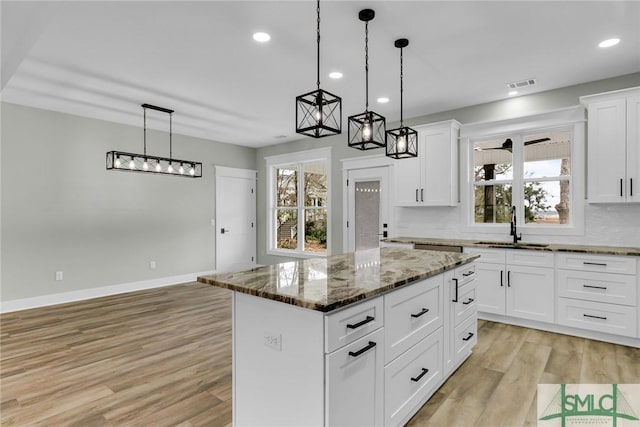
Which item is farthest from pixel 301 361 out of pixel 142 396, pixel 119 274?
pixel 119 274

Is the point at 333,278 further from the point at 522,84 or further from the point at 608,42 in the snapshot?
the point at 522,84

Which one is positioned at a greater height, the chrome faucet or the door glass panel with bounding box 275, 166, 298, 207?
the door glass panel with bounding box 275, 166, 298, 207

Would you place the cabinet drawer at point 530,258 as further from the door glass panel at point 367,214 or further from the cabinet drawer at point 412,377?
the door glass panel at point 367,214

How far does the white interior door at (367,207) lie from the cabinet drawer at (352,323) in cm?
395

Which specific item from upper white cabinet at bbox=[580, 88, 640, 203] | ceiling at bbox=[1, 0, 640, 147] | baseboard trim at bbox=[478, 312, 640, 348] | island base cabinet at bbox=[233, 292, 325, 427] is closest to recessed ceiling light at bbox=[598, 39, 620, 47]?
ceiling at bbox=[1, 0, 640, 147]

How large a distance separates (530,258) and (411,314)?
8.13 ft

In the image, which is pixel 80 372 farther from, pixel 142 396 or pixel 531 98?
pixel 531 98

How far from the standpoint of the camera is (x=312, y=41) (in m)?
3.03

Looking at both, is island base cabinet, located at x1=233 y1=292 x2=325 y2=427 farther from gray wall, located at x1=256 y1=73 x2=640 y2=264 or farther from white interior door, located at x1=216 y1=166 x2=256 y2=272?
white interior door, located at x1=216 y1=166 x2=256 y2=272

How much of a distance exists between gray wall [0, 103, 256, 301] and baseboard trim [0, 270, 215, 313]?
0.06 metres

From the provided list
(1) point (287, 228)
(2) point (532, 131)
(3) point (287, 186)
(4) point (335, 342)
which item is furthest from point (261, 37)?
(1) point (287, 228)

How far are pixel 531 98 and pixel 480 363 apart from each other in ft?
10.9

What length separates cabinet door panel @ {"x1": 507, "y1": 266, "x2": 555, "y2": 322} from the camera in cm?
368

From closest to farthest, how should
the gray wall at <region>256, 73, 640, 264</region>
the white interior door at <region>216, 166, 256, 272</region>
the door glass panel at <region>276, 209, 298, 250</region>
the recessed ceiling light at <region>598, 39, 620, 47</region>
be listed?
the recessed ceiling light at <region>598, 39, 620, 47</region> < the gray wall at <region>256, 73, 640, 264</region> < the white interior door at <region>216, 166, 256, 272</region> < the door glass panel at <region>276, 209, 298, 250</region>
